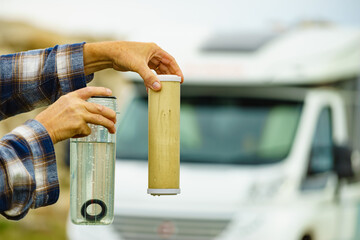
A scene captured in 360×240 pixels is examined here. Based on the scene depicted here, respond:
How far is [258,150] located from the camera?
770cm

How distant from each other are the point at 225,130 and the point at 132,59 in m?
4.74

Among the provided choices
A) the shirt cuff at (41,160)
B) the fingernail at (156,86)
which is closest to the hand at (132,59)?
the fingernail at (156,86)

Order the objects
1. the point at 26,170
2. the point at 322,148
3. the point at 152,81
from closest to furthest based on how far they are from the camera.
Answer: the point at 26,170 < the point at 152,81 < the point at 322,148

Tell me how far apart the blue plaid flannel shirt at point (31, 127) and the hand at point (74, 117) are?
0.03 m

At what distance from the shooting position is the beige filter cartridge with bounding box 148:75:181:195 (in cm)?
308

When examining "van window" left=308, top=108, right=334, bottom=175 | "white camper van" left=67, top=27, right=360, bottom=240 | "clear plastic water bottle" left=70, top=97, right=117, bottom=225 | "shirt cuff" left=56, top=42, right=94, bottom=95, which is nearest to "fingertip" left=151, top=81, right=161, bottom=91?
"clear plastic water bottle" left=70, top=97, right=117, bottom=225

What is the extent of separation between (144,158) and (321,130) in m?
1.61

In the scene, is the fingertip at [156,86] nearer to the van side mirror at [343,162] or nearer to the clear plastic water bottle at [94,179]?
the clear plastic water bottle at [94,179]

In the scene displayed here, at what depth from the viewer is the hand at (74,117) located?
283 cm

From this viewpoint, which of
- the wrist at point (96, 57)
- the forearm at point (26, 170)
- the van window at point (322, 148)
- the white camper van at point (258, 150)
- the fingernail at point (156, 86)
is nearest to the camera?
the forearm at point (26, 170)

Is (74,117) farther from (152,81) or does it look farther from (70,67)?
(70,67)

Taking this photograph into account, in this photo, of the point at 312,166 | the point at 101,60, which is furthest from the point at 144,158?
the point at 101,60

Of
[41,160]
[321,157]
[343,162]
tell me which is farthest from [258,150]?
[41,160]

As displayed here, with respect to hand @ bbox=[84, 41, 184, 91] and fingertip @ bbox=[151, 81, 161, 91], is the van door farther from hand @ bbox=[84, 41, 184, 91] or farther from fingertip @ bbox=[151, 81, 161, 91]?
fingertip @ bbox=[151, 81, 161, 91]
